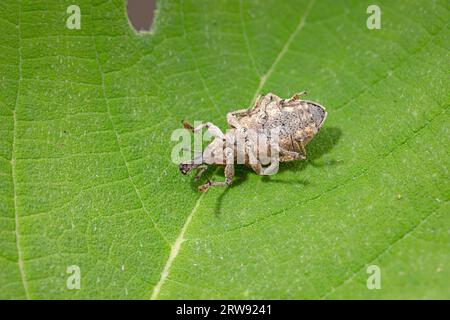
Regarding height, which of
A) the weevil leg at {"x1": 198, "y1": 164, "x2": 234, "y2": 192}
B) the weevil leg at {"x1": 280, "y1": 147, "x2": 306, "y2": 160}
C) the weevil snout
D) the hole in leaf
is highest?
the hole in leaf

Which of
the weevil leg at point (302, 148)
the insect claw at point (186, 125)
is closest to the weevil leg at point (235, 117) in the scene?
the insect claw at point (186, 125)

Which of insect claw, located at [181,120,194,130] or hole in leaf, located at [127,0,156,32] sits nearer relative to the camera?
insect claw, located at [181,120,194,130]

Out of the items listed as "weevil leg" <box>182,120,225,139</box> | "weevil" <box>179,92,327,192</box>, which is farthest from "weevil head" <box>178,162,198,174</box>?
"weevil leg" <box>182,120,225,139</box>

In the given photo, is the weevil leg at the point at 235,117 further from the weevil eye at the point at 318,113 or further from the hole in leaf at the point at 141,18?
the hole in leaf at the point at 141,18

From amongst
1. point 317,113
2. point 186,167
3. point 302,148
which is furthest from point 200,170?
point 317,113

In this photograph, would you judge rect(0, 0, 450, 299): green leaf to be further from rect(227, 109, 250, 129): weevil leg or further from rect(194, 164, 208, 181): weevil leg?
rect(227, 109, 250, 129): weevil leg

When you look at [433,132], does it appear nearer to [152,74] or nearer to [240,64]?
[240,64]

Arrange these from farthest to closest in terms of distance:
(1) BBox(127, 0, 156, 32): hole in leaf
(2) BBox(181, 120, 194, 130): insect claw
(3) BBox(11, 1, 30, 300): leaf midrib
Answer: (1) BBox(127, 0, 156, 32): hole in leaf → (2) BBox(181, 120, 194, 130): insect claw → (3) BBox(11, 1, 30, 300): leaf midrib

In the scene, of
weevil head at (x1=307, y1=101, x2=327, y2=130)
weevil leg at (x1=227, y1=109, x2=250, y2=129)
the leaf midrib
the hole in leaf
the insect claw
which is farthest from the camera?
the hole in leaf

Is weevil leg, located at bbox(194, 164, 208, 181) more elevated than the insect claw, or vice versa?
the insect claw
